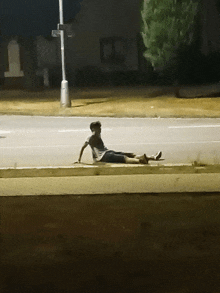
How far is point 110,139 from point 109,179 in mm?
5084

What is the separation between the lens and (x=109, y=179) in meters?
8.72

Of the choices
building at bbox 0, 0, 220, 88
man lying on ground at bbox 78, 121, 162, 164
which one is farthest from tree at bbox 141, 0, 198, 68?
man lying on ground at bbox 78, 121, 162, 164

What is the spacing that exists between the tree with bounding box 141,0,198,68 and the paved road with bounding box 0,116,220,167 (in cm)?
908

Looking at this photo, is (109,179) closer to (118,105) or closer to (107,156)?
(107,156)

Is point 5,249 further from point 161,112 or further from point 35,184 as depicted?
point 161,112

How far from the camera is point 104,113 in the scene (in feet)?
67.4

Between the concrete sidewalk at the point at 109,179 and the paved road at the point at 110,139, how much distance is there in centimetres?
98

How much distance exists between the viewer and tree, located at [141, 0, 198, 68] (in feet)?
88.4

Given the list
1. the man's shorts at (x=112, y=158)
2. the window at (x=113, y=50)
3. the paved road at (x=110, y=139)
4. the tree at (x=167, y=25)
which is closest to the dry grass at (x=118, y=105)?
the paved road at (x=110, y=139)

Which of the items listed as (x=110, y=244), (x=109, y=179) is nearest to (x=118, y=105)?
(x=109, y=179)

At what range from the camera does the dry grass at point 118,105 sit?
20.5 m

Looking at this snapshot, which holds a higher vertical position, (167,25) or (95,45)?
(167,25)

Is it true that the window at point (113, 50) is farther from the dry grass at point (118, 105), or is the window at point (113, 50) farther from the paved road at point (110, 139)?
the paved road at point (110, 139)

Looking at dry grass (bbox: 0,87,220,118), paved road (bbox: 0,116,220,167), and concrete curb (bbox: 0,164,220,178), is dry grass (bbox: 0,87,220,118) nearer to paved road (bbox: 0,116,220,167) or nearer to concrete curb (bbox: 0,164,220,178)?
paved road (bbox: 0,116,220,167)
